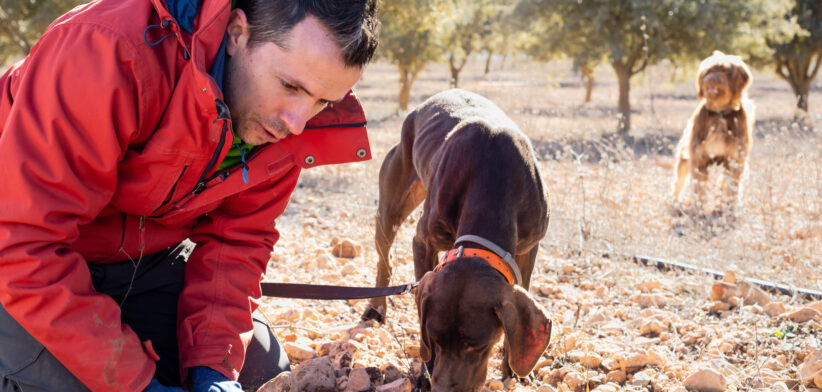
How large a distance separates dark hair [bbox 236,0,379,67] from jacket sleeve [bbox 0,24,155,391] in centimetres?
44

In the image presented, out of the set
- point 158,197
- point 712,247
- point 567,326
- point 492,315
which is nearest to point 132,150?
point 158,197

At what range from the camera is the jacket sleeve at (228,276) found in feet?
8.31

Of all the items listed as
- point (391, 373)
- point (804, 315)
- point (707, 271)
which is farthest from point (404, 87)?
point (391, 373)

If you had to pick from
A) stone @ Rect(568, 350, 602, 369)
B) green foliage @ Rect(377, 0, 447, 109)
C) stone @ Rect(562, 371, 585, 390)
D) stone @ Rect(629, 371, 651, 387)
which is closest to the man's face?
stone @ Rect(562, 371, 585, 390)

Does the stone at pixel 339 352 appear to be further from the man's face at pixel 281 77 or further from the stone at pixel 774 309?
the stone at pixel 774 309

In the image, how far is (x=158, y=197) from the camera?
7.52 feet

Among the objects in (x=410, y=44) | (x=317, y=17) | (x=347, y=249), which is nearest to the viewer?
(x=317, y=17)

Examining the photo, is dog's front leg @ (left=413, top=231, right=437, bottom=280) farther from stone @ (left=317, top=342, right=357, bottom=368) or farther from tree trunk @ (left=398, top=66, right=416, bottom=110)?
tree trunk @ (left=398, top=66, right=416, bottom=110)

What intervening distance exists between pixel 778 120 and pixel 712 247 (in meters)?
15.8

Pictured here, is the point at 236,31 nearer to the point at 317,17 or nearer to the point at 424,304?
the point at 317,17

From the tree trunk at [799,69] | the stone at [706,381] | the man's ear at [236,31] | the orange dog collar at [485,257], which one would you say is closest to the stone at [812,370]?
the stone at [706,381]

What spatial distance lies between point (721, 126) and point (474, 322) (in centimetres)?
647

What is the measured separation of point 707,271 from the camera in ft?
14.8

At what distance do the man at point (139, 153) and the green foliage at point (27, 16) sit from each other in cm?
A: 1307
